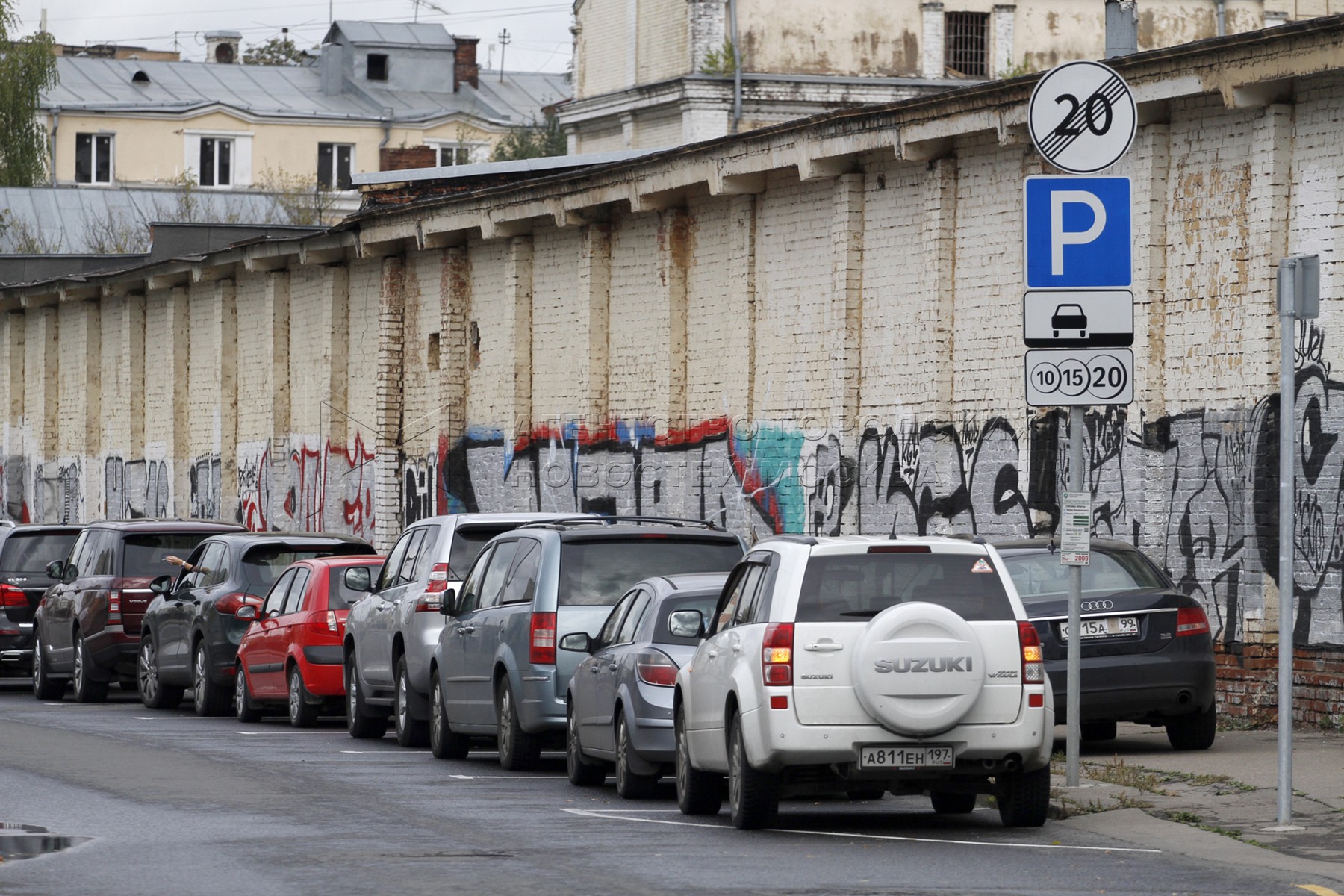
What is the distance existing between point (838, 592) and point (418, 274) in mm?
22055

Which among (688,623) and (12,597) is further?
(12,597)

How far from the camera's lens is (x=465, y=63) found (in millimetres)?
104125

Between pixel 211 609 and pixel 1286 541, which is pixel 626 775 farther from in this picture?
pixel 211 609

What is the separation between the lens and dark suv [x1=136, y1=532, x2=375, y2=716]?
866 inches

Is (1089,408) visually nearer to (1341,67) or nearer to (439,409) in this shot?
(1341,67)

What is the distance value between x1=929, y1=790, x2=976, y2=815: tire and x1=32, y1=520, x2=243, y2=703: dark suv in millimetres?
13105

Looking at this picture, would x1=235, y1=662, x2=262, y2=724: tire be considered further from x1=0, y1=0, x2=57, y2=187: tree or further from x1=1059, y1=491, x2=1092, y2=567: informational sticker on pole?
x1=0, y1=0, x2=57, y2=187: tree

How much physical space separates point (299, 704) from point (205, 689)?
200 centimetres

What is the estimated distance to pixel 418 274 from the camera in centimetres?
3309

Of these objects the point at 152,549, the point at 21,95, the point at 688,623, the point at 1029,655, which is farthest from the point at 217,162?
the point at 1029,655

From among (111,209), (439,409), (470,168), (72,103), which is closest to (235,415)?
(470,168)

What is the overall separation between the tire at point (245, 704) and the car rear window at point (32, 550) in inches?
263

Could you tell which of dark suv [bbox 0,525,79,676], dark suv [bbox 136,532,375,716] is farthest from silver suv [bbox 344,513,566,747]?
dark suv [bbox 0,525,79,676]

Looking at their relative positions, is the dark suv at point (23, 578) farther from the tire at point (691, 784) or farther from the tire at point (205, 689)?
the tire at point (691, 784)
